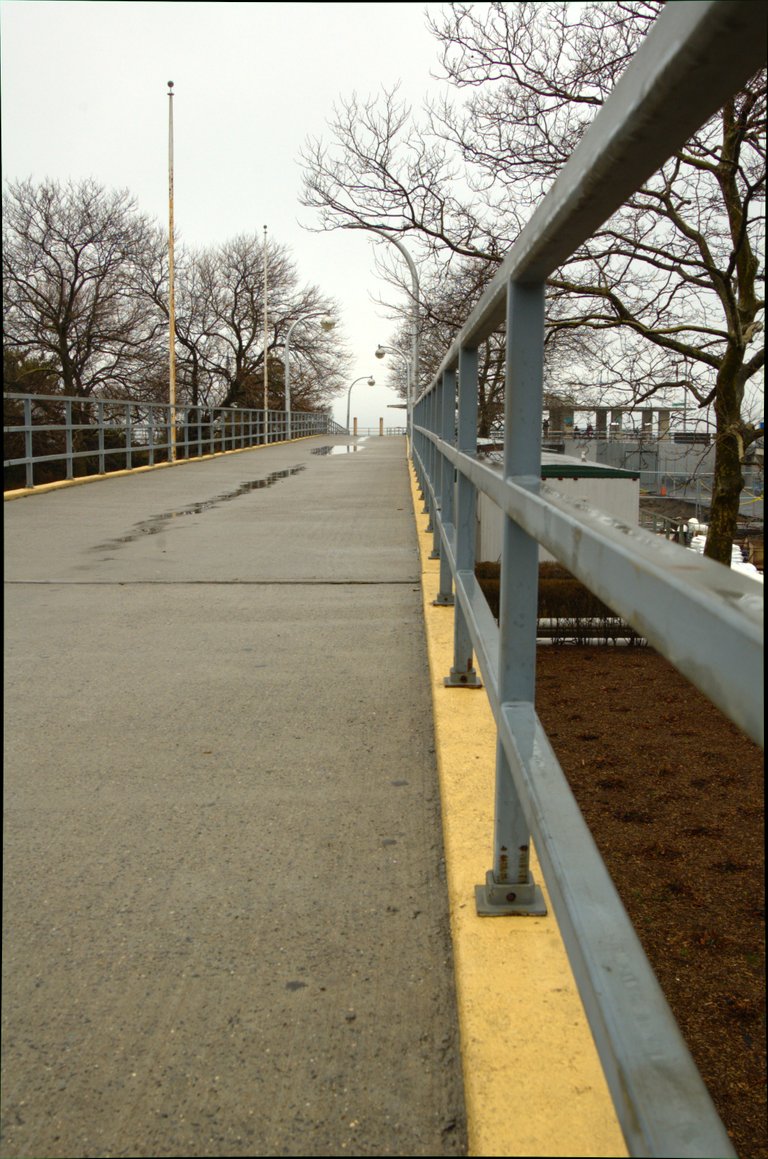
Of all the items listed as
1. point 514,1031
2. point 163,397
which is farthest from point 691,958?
point 163,397

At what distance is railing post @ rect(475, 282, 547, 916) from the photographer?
1812 millimetres

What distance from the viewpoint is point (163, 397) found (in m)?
35.8

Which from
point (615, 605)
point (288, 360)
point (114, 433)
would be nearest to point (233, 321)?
point (288, 360)

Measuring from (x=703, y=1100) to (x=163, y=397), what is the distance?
3632 cm

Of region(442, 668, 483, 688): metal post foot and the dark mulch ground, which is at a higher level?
region(442, 668, 483, 688): metal post foot

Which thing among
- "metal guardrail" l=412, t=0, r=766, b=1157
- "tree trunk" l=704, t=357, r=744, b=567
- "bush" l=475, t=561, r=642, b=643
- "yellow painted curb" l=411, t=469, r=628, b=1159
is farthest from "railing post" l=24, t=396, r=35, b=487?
"metal guardrail" l=412, t=0, r=766, b=1157

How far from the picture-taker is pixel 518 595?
193cm

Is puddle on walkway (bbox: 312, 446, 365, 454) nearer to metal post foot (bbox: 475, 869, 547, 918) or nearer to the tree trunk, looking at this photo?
the tree trunk

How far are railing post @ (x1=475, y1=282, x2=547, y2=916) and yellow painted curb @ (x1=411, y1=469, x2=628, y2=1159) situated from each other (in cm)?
7

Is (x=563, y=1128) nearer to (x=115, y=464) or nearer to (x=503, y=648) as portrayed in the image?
(x=503, y=648)

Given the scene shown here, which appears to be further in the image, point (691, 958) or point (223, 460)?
point (223, 460)

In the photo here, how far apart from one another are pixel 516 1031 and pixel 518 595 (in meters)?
0.74

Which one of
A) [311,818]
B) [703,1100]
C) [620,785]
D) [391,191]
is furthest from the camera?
[391,191]

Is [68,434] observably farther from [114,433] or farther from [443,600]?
[114,433]
